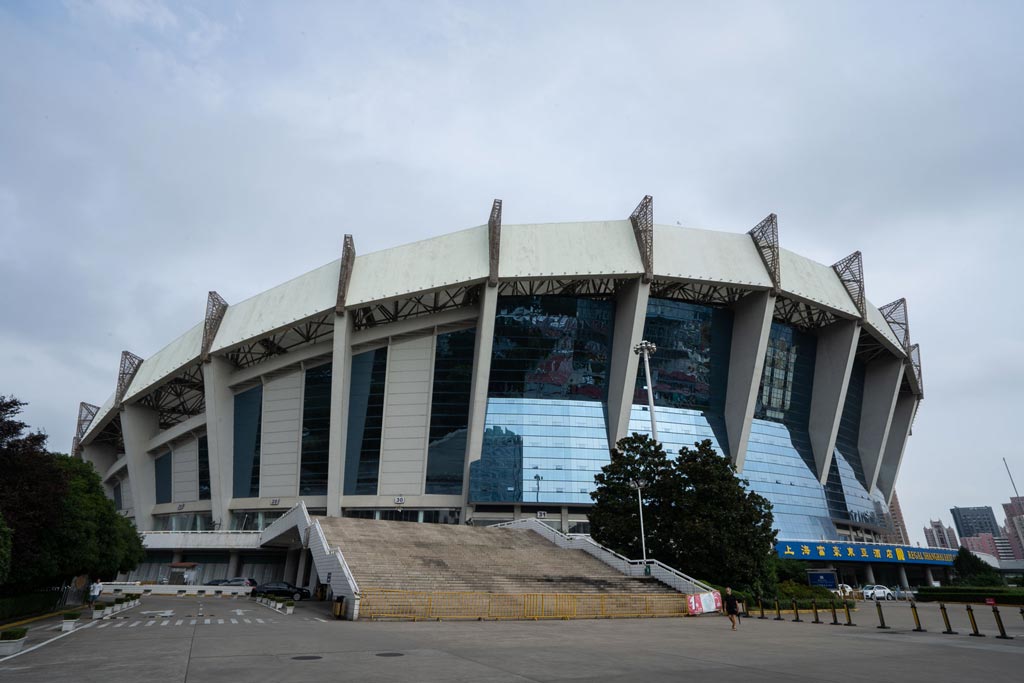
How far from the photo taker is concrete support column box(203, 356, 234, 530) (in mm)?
59969

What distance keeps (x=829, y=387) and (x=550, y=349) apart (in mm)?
30843

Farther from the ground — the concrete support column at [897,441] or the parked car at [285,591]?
the concrete support column at [897,441]

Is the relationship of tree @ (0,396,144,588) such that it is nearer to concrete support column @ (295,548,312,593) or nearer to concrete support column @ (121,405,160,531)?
concrete support column @ (295,548,312,593)

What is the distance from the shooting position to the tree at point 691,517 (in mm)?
31297

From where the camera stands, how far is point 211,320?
201 feet

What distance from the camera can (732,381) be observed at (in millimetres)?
61406

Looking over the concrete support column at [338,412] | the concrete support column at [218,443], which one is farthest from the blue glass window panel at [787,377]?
the concrete support column at [218,443]

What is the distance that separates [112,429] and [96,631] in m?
73.3

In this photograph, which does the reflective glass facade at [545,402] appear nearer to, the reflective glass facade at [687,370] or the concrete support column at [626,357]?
the concrete support column at [626,357]

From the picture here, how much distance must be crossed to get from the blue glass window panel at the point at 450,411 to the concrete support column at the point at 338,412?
824 centimetres

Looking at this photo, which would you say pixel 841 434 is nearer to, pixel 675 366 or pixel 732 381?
pixel 732 381

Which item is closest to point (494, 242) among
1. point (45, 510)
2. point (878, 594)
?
point (45, 510)

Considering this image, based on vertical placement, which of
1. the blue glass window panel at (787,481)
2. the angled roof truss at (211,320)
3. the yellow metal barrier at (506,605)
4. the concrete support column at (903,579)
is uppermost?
the angled roof truss at (211,320)

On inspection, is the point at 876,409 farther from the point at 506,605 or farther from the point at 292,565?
the point at 292,565
